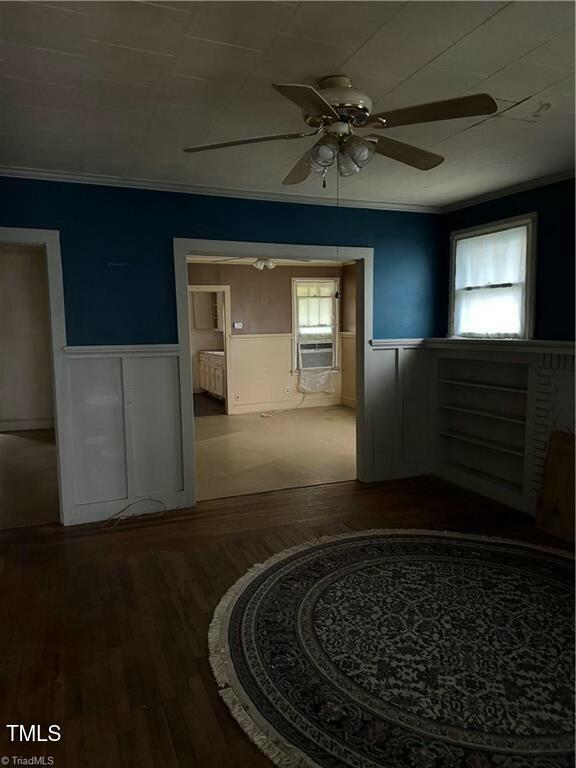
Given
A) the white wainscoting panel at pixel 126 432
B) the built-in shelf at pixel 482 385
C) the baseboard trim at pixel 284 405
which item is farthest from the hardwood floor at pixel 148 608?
the baseboard trim at pixel 284 405

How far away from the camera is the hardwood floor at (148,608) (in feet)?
5.90

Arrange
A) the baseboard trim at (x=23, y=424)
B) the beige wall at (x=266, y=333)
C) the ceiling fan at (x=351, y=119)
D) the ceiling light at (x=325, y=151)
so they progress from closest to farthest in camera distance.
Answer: the ceiling fan at (x=351, y=119), the ceiling light at (x=325, y=151), the baseboard trim at (x=23, y=424), the beige wall at (x=266, y=333)

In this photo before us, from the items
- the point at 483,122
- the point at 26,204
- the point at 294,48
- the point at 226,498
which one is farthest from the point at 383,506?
the point at 26,204

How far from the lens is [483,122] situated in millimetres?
2758

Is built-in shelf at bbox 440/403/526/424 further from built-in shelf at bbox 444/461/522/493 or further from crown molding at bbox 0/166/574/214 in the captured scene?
crown molding at bbox 0/166/574/214

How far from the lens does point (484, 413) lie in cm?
436

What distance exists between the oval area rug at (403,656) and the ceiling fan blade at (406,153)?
2241 mm

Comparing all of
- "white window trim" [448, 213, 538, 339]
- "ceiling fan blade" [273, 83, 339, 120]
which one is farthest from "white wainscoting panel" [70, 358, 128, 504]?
"white window trim" [448, 213, 538, 339]

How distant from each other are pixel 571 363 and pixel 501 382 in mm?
810

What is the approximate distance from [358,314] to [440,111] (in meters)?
2.75

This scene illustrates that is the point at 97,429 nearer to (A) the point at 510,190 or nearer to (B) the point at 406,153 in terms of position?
(B) the point at 406,153

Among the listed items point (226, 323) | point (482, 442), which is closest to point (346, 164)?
point (482, 442)

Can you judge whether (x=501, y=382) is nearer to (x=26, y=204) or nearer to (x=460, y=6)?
(x=460, y=6)

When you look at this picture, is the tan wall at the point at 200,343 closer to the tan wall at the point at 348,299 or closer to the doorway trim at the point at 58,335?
the tan wall at the point at 348,299
